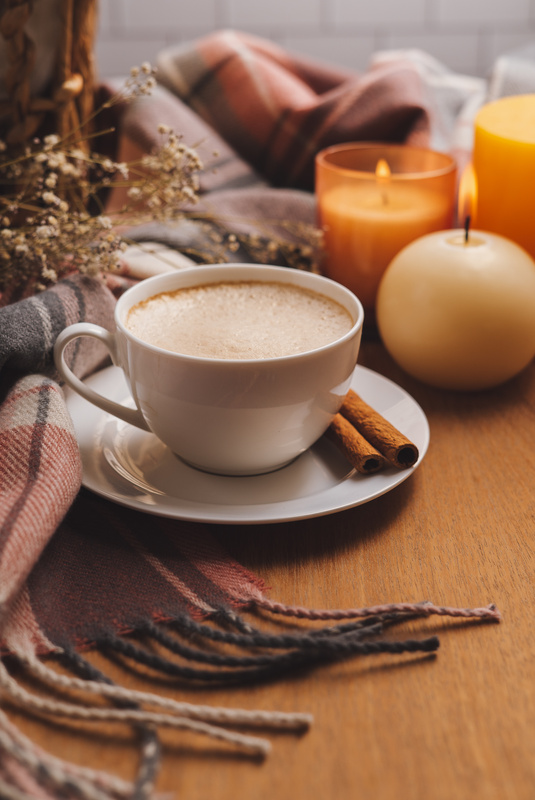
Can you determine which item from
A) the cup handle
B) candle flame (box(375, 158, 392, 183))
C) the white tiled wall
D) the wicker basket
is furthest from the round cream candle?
the white tiled wall

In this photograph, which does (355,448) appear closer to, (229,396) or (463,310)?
(229,396)

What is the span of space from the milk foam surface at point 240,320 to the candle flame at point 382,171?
0.26 meters

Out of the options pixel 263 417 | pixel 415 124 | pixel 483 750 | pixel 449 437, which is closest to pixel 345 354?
pixel 263 417

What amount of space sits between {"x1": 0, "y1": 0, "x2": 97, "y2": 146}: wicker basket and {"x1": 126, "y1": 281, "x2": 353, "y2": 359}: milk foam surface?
297 mm

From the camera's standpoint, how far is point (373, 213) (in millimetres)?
910

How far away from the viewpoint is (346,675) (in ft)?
1.55

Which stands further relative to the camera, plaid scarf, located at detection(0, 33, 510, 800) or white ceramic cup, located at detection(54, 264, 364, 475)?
white ceramic cup, located at detection(54, 264, 364, 475)

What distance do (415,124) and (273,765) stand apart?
3.12 feet

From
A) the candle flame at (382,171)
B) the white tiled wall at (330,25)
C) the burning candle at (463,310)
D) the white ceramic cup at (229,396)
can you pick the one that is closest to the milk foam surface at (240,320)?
the white ceramic cup at (229,396)

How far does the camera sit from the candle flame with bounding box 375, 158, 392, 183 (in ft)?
2.94

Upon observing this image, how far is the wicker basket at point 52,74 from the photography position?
2.55 feet

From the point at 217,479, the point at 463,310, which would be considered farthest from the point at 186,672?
the point at 463,310

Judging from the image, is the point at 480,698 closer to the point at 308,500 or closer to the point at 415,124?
the point at 308,500

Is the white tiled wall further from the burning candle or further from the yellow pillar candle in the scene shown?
the burning candle
